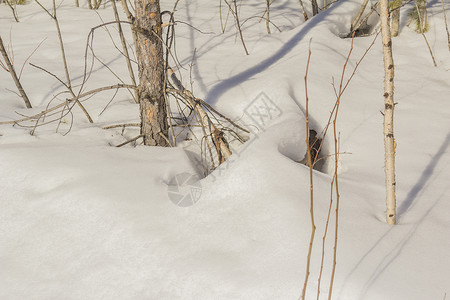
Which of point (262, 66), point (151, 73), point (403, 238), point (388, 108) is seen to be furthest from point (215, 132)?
point (262, 66)

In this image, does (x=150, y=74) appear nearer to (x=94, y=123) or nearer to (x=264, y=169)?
(x=94, y=123)

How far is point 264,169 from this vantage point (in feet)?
6.44

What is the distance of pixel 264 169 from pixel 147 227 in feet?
1.94

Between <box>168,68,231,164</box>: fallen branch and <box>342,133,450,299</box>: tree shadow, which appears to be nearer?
<box>342,133,450,299</box>: tree shadow

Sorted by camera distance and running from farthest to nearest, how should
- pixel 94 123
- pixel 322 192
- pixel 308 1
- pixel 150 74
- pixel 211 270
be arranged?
pixel 308 1 < pixel 94 123 < pixel 150 74 < pixel 322 192 < pixel 211 270

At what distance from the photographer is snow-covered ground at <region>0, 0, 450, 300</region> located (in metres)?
1.56

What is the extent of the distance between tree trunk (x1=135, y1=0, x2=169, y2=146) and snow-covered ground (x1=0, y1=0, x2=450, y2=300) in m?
0.17

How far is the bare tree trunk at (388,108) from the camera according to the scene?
164cm

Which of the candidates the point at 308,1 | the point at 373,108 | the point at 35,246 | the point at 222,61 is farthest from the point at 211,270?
the point at 308,1

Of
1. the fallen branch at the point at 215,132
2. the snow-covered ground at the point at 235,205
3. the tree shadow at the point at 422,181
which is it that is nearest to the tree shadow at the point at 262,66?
the snow-covered ground at the point at 235,205

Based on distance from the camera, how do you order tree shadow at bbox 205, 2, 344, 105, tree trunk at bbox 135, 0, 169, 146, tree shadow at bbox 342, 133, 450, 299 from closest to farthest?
tree shadow at bbox 342, 133, 450, 299 → tree trunk at bbox 135, 0, 169, 146 → tree shadow at bbox 205, 2, 344, 105

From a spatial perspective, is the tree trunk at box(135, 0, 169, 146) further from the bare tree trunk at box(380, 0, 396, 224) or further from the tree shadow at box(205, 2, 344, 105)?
the bare tree trunk at box(380, 0, 396, 224)

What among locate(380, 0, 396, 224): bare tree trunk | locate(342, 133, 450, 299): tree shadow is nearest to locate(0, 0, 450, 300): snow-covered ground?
locate(342, 133, 450, 299): tree shadow

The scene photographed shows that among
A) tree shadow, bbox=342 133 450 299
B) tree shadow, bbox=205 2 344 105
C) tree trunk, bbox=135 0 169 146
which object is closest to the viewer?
tree shadow, bbox=342 133 450 299
